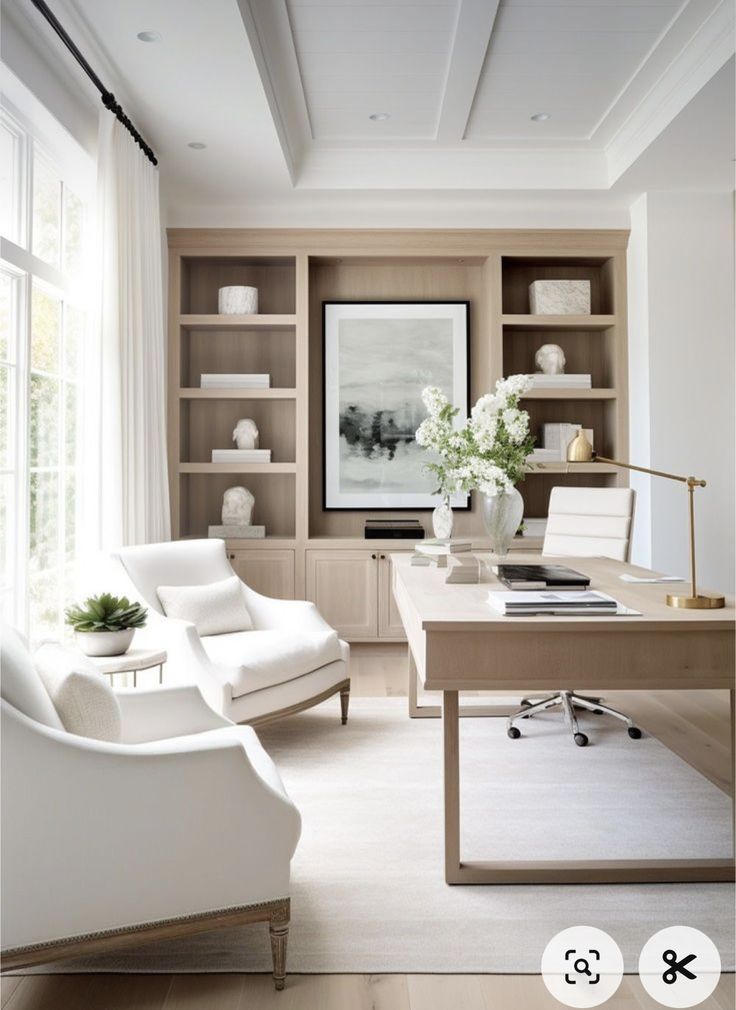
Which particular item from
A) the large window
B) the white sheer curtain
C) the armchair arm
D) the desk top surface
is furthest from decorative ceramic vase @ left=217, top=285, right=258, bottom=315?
the armchair arm

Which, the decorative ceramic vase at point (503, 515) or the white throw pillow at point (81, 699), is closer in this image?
the white throw pillow at point (81, 699)

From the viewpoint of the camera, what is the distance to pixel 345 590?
5000 mm

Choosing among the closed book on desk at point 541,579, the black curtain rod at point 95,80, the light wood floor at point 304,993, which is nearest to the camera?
the light wood floor at point 304,993

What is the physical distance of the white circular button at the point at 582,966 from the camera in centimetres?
167

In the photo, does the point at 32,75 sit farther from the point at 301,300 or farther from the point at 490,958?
the point at 490,958

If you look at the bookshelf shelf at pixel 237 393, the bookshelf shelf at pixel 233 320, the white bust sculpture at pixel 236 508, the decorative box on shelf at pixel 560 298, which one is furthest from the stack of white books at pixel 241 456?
the decorative box on shelf at pixel 560 298

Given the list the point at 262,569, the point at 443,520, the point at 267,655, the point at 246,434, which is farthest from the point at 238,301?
the point at 267,655

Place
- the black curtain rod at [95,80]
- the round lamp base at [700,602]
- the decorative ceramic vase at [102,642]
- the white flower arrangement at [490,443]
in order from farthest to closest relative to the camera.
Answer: the white flower arrangement at [490,443]
the black curtain rod at [95,80]
the decorative ceramic vase at [102,642]
the round lamp base at [700,602]

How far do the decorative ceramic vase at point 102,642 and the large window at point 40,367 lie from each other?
0.68ft

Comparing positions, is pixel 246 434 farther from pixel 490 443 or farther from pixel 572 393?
pixel 490 443

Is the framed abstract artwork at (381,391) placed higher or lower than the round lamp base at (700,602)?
higher

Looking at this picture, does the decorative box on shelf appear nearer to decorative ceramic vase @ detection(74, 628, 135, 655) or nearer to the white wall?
the white wall

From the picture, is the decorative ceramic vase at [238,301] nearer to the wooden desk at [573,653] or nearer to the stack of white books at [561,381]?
the stack of white books at [561,381]

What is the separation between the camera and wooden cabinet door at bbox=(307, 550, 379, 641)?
499 centimetres
